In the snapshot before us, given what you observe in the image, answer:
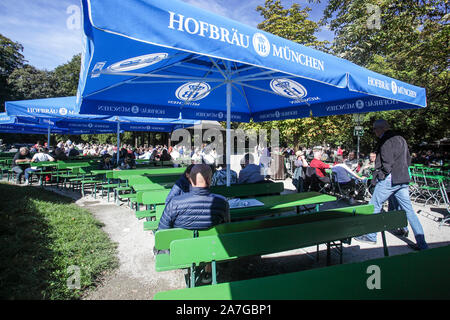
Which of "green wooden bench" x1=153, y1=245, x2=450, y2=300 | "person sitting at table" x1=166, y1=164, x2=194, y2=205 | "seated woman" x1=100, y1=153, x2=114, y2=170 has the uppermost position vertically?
"seated woman" x1=100, y1=153, x2=114, y2=170

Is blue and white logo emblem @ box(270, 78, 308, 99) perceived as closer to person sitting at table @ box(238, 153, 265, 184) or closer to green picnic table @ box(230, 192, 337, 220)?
person sitting at table @ box(238, 153, 265, 184)

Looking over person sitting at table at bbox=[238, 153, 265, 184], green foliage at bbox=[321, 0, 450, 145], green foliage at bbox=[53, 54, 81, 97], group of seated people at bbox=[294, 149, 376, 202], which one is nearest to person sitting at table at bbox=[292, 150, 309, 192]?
group of seated people at bbox=[294, 149, 376, 202]

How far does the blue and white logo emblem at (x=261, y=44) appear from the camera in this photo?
7.43 feet

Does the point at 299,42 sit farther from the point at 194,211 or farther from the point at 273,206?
the point at 194,211

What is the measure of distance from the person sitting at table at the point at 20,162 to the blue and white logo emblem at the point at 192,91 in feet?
24.8

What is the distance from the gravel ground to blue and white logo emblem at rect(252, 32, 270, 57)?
2.69 m

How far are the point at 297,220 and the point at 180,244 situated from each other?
156 cm

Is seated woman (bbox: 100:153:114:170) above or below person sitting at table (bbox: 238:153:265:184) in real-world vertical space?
above

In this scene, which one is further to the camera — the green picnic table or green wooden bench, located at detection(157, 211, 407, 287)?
the green picnic table

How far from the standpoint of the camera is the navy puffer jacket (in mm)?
2578

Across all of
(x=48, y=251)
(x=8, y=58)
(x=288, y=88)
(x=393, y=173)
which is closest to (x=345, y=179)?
(x=393, y=173)

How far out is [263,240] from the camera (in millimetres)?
2383

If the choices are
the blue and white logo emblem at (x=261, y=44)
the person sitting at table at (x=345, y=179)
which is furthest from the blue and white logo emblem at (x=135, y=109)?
the person sitting at table at (x=345, y=179)

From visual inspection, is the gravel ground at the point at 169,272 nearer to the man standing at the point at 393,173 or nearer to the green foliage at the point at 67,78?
the man standing at the point at 393,173
